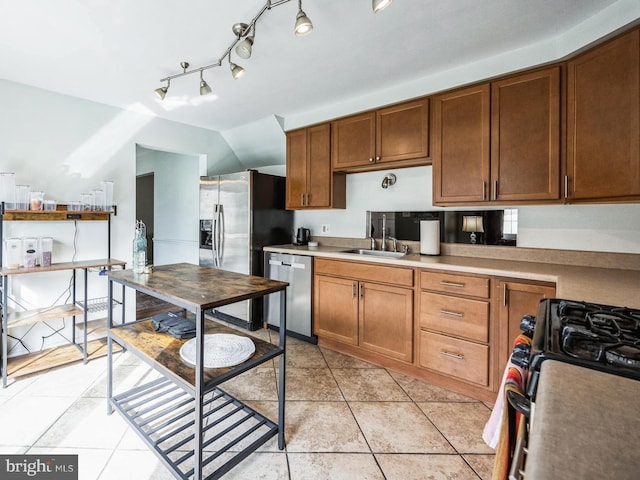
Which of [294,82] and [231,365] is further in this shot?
[294,82]

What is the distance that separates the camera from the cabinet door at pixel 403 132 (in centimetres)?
268

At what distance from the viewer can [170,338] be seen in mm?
→ 1860

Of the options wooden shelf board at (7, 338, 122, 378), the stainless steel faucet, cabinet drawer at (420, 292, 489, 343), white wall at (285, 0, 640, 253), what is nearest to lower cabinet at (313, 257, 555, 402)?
cabinet drawer at (420, 292, 489, 343)

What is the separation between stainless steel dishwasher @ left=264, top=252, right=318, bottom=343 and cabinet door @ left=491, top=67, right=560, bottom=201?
1.84 meters

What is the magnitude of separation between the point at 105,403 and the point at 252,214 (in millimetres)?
2113

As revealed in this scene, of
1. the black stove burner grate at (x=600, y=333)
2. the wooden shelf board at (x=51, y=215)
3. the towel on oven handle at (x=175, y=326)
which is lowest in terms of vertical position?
the towel on oven handle at (x=175, y=326)

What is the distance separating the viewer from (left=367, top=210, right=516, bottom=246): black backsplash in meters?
2.62

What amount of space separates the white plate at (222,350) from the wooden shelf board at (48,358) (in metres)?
1.78

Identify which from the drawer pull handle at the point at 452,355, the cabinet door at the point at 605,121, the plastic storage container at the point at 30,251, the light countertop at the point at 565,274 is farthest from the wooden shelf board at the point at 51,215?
the cabinet door at the point at 605,121

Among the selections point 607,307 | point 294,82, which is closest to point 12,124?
point 294,82

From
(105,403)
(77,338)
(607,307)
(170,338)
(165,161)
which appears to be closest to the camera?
(607,307)

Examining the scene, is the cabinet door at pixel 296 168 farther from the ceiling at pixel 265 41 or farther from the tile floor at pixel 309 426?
the tile floor at pixel 309 426

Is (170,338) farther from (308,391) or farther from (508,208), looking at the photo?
(508,208)

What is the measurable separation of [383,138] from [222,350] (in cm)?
227
